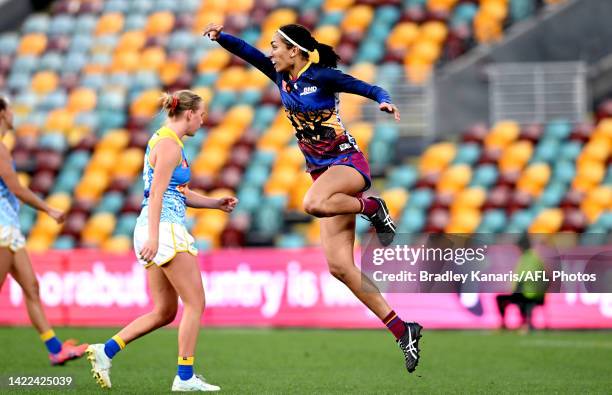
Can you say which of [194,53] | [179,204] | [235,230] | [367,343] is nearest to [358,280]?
[179,204]

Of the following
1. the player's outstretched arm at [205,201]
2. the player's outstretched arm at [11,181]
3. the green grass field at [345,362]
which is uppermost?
the player's outstretched arm at [11,181]

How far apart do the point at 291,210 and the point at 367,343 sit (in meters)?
6.74

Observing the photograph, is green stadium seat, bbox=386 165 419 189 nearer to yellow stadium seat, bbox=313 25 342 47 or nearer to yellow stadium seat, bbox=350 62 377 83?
yellow stadium seat, bbox=350 62 377 83

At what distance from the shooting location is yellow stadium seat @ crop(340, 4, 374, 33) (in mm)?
23000

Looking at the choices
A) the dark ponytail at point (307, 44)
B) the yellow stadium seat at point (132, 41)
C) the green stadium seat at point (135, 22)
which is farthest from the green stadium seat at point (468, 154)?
the dark ponytail at point (307, 44)

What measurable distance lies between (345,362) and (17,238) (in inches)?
135

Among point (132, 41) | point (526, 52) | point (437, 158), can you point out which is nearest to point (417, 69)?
point (526, 52)

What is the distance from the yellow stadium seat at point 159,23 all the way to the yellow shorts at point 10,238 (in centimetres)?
1602

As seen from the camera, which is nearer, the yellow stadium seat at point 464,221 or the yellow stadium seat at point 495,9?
the yellow stadium seat at point 464,221

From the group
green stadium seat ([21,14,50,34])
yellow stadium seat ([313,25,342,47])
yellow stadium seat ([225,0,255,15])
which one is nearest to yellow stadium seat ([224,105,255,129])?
yellow stadium seat ([313,25,342,47])

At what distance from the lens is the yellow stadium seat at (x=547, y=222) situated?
1761 cm

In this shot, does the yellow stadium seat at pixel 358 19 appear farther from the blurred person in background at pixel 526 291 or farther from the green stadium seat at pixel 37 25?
the blurred person in background at pixel 526 291

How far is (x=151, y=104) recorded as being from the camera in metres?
23.0

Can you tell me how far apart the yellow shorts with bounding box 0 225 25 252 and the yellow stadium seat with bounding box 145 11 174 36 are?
52.5 ft
